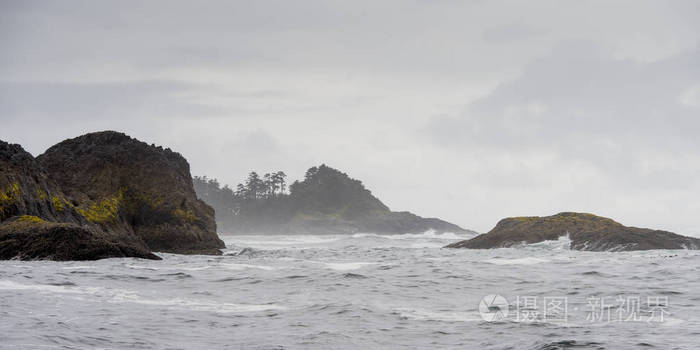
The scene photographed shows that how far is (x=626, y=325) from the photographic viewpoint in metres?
8.44

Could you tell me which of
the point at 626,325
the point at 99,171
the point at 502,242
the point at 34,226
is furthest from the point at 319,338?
the point at 502,242

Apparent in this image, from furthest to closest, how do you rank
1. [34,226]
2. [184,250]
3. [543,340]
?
[184,250]
[34,226]
[543,340]

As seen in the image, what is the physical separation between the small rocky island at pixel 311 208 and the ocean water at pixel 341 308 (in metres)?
83.3

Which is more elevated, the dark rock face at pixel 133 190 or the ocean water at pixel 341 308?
the dark rock face at pixel 133 190

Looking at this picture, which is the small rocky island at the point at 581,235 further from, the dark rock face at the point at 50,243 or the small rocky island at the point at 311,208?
the small rocky island at the point at 311,208

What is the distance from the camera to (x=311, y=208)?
111312mm

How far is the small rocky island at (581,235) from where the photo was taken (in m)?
26.0

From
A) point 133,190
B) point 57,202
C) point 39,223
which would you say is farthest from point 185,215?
point 39,223

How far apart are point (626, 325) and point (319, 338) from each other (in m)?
4.33

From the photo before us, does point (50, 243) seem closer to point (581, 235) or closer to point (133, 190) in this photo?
point (133, 190)

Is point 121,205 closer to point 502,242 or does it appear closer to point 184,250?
point 184,250

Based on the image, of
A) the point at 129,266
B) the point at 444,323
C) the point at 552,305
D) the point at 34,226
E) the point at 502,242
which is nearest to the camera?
the point at 444,323

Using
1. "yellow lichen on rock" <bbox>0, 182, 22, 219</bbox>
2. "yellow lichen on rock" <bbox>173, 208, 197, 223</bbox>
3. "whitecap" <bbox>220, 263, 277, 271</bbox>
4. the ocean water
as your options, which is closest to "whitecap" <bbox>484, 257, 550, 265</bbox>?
the ocean water

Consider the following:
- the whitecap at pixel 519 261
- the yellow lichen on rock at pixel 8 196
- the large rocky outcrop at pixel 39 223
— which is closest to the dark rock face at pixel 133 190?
the large rocky outcrop at pixel 39 223
